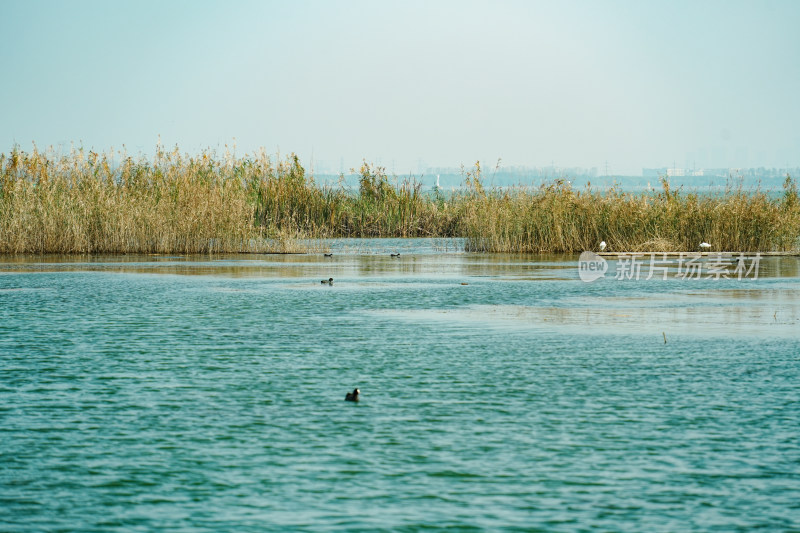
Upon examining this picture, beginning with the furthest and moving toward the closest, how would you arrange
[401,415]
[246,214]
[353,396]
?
1. [246,214]
2. [353,396]
3. [401,415]

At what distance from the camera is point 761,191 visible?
88.9 ft

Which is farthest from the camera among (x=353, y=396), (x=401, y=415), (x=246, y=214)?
(x=246, y=214)

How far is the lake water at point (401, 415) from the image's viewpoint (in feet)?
19.7

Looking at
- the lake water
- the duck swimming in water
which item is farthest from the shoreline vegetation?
the duck swimming in water

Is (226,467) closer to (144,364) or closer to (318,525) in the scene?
(318,525)

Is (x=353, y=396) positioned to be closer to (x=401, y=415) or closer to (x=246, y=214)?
(x=401, y=415)

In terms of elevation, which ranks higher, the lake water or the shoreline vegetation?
the shoreline vegetation

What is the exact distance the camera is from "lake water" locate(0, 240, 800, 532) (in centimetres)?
602

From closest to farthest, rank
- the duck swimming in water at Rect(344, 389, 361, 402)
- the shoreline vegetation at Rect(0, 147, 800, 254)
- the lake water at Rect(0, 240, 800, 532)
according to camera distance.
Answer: the lake water at Rect(0, 240, 800, 532), the duck swimming in water at Rect(344, 389, 361, 402), the shoreline vegetation at Rect(0, 147, 800, 254)

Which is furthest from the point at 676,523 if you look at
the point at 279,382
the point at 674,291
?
the point at 674,291

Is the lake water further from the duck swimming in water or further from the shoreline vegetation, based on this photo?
the shoreline vegetation

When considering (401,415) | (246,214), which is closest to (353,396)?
(401,415)

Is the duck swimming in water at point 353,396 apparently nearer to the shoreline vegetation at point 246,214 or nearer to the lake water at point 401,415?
the lake water at point 401,415

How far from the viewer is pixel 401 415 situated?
820cm
